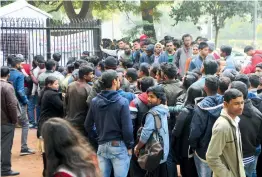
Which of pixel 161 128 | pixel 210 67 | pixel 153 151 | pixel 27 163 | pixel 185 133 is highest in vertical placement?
pixel 210 67

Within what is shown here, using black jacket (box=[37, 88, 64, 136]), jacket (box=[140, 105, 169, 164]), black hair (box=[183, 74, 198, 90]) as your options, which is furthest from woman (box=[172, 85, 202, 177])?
black jacket (box=[37, 88, 64, 136])

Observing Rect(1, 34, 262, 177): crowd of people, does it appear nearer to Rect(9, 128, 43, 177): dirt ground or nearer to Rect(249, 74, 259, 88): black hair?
Rect(249, 74, 259, 88): black hair

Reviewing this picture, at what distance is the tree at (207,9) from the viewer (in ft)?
69.0

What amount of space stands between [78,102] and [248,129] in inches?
114

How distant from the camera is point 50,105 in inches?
318

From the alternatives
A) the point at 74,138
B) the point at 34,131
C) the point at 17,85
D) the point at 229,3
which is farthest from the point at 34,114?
the point at 229,3

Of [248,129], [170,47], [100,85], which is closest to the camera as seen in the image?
[248,129]

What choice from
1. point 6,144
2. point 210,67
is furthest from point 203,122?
point 6,144

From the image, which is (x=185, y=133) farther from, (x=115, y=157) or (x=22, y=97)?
(x=22, y=97)

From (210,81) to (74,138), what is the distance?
295cm

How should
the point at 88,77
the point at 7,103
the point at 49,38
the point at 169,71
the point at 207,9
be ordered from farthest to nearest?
the point at 207,9, the point at 49,38, the point at 7,103, the point at 88,77, the point at 169,71

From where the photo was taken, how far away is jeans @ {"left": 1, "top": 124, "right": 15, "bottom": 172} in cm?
866

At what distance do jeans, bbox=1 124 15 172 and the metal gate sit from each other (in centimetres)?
585

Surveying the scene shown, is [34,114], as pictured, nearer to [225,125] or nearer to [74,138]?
[225,125]
